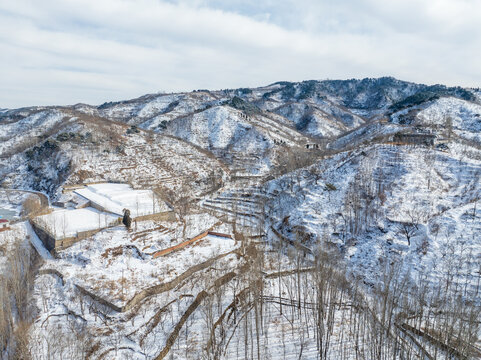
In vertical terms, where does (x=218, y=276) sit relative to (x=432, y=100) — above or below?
below

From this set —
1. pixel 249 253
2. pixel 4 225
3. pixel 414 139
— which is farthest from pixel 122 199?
pixel 414 139

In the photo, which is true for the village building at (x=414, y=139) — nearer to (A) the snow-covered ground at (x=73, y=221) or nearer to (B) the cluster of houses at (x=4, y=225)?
(A) the snow-covered ground at (x=73, y=221)

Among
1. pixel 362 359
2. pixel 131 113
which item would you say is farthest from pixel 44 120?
pixel 362 359

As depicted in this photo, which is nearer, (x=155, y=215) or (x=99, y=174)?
(x=155, y=215)

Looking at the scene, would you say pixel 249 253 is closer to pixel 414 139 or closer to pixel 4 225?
pixel 4 225

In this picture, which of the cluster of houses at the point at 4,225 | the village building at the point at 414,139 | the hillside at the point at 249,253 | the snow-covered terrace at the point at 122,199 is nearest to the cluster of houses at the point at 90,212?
the snow-covered terrace at the point at 122,199

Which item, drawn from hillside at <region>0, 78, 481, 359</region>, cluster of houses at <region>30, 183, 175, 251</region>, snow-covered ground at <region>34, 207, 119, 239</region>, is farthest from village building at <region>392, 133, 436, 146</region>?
snow-covered ground at <region>34, 207, 119, 239</region>

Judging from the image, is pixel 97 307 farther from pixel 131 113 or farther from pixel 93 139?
pixel 131 113
